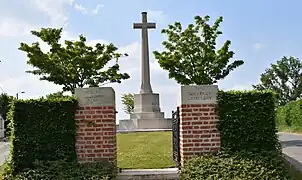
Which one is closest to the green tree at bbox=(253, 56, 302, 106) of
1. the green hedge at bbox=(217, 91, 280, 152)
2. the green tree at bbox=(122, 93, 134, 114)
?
the green tree at bbox=(122, 93, 134, 114)

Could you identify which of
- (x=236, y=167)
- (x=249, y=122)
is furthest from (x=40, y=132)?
(x=249, y=122)

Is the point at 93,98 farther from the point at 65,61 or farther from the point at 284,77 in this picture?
the point at 284,77

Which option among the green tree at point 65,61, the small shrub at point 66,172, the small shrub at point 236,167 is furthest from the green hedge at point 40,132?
the green tree at point 65,61

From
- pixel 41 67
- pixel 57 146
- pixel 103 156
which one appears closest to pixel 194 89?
pixel 103 156

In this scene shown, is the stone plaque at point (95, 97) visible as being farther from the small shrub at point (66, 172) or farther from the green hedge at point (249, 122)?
the green hedge at point (249, 122)

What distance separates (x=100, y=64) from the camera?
98.0 ft

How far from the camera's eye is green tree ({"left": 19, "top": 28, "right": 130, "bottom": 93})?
2792 centimetres

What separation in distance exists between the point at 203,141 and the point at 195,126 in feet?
1.05

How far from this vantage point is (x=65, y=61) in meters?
28.7

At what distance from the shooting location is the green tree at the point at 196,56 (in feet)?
92.6

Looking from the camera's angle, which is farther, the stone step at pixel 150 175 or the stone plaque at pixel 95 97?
the stone plaque at pixel 95 97

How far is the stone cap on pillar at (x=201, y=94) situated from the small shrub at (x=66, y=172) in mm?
1869

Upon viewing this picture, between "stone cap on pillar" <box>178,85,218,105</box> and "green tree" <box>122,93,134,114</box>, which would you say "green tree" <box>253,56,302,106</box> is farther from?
"stone cap on pillar" <box>178,85,218,105</box>

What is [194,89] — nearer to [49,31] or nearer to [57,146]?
[57,146]
